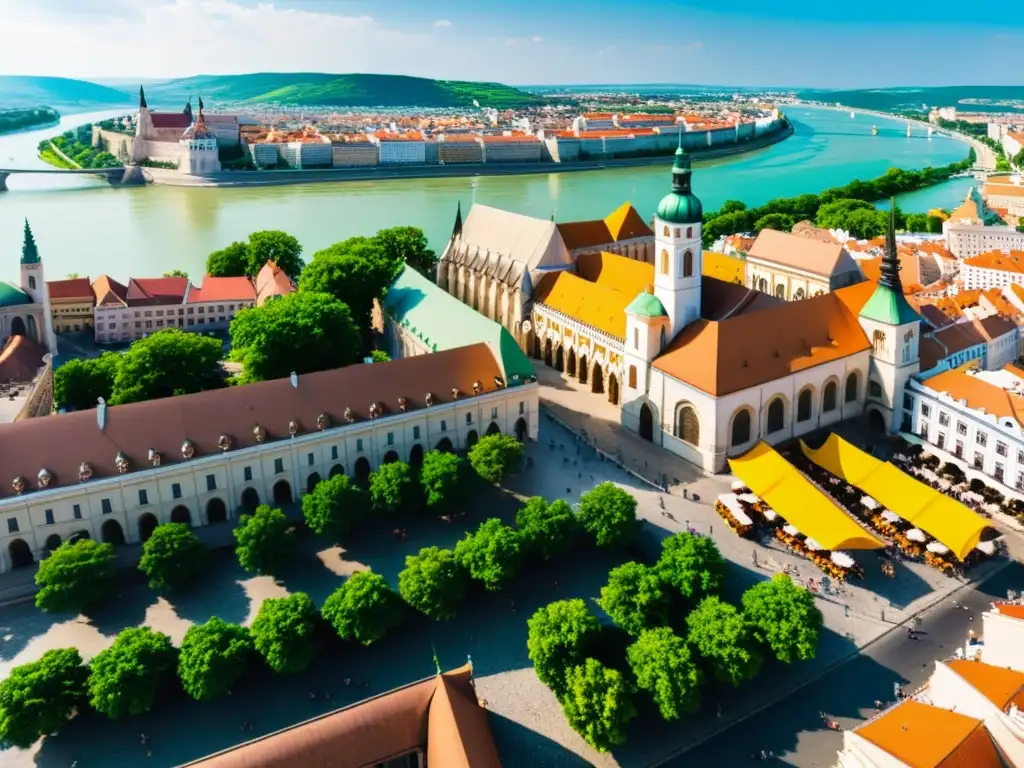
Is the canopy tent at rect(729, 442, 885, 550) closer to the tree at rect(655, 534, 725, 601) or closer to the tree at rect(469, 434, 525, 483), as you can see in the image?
the tree at rect(655, 534, 725, 601)

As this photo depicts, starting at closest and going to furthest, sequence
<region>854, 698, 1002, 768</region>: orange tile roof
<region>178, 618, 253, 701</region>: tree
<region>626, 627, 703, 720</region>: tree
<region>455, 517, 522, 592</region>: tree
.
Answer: <region>854, 698, 1002, 768</region>: orange tile roof
<region>626, 627, 703, 720</region>: tree
<region>178, 618, 253, 701</region>: tree
<region>455, 517, 522, 592</region>: tree

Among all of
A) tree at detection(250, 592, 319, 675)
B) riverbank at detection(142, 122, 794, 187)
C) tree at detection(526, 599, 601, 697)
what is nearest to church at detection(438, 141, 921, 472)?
tree at detection(526, 599, 601, 697)

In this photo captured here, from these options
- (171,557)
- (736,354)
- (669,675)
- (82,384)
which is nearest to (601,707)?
(669,675)

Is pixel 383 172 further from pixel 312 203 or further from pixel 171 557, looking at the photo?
pixel 171 557

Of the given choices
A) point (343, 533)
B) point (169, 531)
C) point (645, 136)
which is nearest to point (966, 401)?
point (343, 533)

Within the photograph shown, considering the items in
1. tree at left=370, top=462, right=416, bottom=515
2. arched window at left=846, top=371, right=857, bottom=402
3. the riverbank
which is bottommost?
tree at left=370, top=462, right=416, bottom=515
